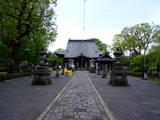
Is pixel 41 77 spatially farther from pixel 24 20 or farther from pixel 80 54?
pixel 80 54

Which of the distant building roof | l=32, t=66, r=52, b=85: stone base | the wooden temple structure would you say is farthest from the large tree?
the distant building roof

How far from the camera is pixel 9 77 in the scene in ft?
65.7

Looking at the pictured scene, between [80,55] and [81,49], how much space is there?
592cm

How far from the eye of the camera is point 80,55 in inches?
1925

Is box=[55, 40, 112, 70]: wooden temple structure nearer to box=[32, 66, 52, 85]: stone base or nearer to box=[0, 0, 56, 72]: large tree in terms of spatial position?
box=[0, 0, 56, 72]: large tree

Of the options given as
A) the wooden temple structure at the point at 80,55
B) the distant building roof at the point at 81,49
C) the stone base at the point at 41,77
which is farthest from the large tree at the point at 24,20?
the distant building roof at the point at 81,49

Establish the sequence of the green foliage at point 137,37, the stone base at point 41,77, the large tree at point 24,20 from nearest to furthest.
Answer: the stone base at point 41,77 → the large tree at point 24,20 → the green foliage at point 137,37

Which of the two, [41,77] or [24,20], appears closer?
[41,77]

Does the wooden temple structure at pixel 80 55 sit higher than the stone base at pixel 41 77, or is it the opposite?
the wooden temple structure at pixel 80 55

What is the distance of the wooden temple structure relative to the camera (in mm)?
49438

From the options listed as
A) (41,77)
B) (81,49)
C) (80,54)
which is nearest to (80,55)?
(80,54)

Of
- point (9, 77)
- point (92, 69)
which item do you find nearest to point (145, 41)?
point (92, 69)

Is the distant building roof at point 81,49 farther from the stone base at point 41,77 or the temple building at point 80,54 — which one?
the stone base at point 41,77

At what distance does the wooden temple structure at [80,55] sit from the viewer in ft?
162
